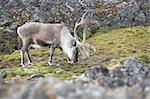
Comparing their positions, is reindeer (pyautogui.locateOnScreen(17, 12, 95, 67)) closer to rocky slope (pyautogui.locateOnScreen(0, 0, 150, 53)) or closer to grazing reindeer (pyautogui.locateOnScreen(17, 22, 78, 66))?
grazing reindeer (pyautogui.locateOnScreen(17, 22, 78, 66))

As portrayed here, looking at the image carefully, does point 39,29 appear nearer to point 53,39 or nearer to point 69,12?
point 53,39

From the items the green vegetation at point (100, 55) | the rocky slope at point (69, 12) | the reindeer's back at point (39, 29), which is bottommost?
the green vegetation at point (100, 55)

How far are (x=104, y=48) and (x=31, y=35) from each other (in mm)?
7797

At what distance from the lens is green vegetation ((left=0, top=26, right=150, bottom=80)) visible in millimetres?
18653

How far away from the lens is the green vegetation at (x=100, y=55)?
18.7 m

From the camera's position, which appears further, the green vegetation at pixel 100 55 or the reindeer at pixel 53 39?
the reindeer at pixel 53 39

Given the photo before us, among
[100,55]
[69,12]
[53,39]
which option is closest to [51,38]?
[53,39]

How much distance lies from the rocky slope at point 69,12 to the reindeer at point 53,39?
11674 mm

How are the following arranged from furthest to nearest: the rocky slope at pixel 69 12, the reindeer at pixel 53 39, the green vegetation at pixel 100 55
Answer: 1. the rocky slope at pixel 69 12
2. the reindeer at pixel 53 39
3. the green vegetation at pixel 100 55

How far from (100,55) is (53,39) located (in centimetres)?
474

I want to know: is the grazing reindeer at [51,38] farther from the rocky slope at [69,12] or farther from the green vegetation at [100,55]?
the rocky slope at [69,12]

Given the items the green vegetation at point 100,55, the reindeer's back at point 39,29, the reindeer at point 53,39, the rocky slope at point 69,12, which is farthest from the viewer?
the rocky slope at point 69,12

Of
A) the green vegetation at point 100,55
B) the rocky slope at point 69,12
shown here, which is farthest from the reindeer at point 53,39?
the rocky slope at point 69,12

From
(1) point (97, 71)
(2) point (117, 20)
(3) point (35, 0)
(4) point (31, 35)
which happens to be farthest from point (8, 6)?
(1) point (97, 71)
